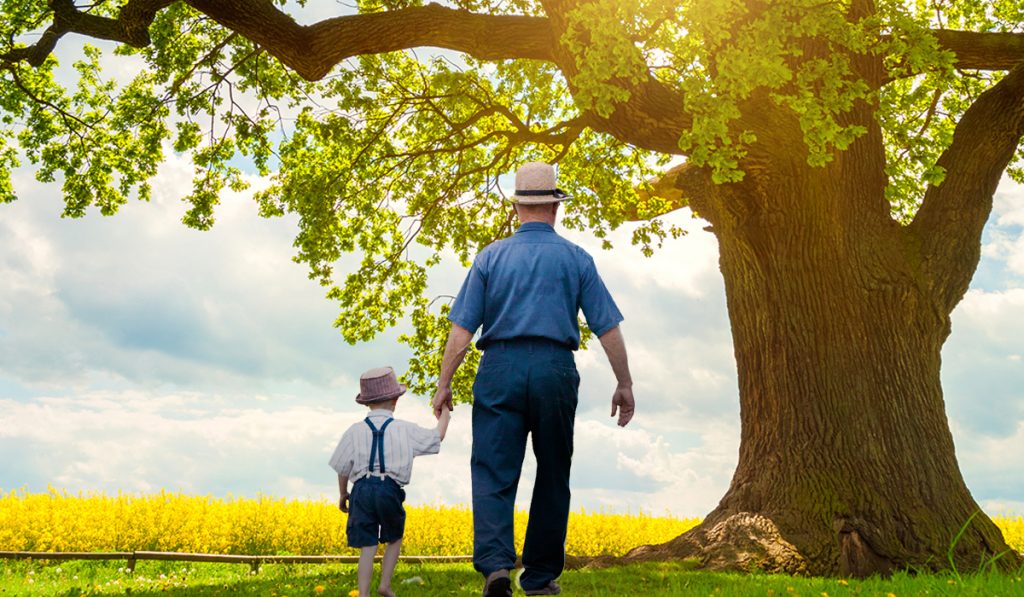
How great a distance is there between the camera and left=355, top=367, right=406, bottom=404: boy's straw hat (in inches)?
273

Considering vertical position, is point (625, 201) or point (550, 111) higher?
point (550, 111)

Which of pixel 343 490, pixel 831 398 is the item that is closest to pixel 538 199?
pixel 343 490

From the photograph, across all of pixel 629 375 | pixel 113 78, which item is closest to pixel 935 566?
pixel 629 375

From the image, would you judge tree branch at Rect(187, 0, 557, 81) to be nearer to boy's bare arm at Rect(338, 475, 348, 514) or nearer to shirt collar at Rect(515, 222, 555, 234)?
shirt collar at Rect(515, 222, 555, 234)

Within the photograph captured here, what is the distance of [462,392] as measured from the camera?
51.3 ft

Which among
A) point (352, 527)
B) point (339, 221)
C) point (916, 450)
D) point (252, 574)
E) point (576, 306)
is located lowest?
point (252, 574)

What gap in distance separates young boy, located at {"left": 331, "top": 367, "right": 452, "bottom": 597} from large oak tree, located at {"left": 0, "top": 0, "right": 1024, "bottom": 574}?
4045 millimetres

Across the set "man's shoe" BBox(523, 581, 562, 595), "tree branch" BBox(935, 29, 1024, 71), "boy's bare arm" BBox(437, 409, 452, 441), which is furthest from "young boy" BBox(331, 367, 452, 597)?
Answer: "tree branch" BBox(935, 29, 1024, 71)

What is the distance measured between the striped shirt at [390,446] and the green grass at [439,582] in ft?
4.79

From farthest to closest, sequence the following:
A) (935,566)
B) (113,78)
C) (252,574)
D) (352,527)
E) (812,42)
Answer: (113,78) → (252,574) → (812,42) → (935,566) → (352,527)

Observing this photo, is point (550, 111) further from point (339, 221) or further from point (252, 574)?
point (252, 574)

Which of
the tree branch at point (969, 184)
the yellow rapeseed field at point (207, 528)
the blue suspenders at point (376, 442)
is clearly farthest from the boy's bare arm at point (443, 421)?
the yellow rapeseed field at point (207, 528)

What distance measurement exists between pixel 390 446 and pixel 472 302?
67.6 inches

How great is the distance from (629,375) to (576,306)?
22.1 inches
